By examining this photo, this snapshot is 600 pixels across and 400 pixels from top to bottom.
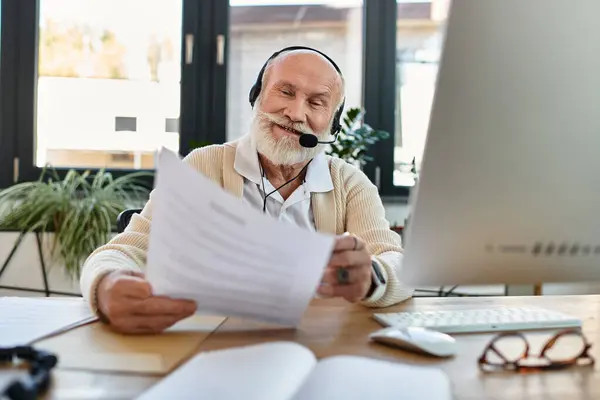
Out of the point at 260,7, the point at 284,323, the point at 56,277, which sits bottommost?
the point at 56,277

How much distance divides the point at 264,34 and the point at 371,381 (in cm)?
257

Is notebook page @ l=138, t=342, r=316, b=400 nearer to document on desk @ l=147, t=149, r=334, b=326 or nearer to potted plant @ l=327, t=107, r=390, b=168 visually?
document on desk @ l=147, t=149, r=334, b=326

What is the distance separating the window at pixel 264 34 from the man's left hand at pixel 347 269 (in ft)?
6.87

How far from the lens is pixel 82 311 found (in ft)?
2.94


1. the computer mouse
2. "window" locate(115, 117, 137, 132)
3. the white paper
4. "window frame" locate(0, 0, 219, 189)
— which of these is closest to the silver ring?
the computer mouse

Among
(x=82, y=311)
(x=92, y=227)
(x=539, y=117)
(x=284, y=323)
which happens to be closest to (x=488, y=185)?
(x=539, y=117)

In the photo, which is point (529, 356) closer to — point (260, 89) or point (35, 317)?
point (35, 317)

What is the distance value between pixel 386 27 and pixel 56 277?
1.96 metres

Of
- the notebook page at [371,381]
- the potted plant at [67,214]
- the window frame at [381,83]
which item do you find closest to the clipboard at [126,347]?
the notebook page at [371,381]

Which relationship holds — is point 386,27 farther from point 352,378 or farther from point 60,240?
point 352,378

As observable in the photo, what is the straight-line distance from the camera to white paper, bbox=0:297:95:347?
71cm

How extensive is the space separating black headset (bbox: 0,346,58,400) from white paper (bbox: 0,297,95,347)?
0.10 feet

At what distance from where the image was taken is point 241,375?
504mm

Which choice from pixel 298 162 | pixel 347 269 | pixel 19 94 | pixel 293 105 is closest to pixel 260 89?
pixel 293 105
